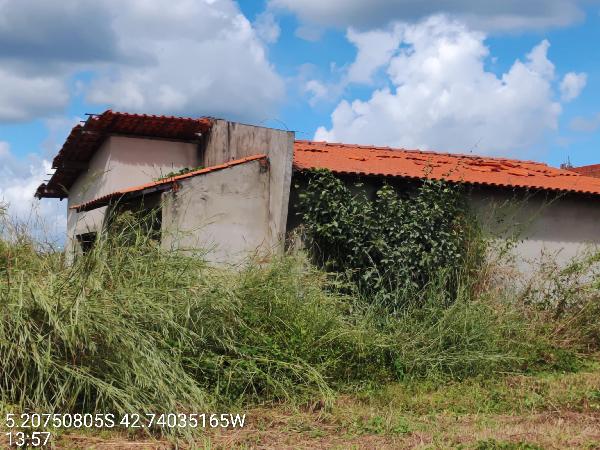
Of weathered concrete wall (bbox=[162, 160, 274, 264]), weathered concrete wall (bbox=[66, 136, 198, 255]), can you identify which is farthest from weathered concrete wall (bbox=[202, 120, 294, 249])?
weathered concrete wall (bbox=[66, 136, 198, 255])

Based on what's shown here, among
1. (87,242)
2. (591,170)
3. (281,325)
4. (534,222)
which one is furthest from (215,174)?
(591,170)

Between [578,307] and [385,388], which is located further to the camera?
[578,307]

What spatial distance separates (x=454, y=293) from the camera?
1223 centimetres

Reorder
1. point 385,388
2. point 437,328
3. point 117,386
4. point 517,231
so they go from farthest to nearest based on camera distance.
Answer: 1. point 517,231
2. point 437,328
3. point 385,388
4. point 117,386

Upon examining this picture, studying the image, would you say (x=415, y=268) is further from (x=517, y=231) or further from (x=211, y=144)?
(x=211, y=144)

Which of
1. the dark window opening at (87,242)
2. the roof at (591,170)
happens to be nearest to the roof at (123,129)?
the dark window opening at (87,242)

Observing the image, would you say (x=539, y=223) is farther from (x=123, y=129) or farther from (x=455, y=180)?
(x=123, y=129)

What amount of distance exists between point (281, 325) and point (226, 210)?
3.27 meters

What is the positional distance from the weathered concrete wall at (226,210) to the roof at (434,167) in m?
0.82

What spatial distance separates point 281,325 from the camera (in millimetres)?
8469

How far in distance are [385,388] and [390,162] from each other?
5887 mm

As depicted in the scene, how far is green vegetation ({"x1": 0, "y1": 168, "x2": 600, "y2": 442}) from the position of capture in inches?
265

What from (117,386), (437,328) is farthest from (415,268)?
(117,386)

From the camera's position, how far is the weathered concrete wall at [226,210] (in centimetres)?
1080
